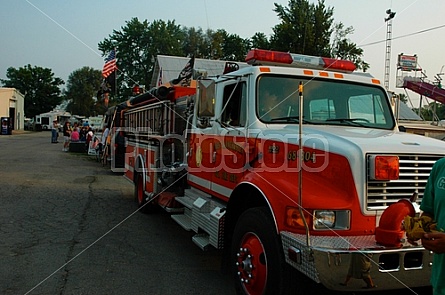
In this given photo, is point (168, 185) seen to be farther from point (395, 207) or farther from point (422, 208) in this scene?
point (422, 208)

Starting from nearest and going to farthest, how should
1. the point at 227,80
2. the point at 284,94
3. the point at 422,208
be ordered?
1. the point at 422,208
2. the point at 284,94
3. the point at 227,80

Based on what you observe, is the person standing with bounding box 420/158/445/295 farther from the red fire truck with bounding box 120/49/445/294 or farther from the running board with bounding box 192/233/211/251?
the running board with bounding box 192/233/211/251

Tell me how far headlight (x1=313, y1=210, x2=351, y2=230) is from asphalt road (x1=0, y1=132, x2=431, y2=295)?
496 millimetres

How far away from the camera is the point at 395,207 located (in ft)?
11.1

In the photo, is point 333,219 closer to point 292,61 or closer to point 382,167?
point 382,167

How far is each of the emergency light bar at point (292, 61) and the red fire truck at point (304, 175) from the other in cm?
1

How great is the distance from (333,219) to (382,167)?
0.60 metres

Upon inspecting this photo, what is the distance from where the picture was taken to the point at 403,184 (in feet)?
12.5

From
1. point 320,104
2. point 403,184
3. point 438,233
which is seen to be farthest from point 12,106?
point 438,233

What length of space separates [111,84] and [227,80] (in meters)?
17.3

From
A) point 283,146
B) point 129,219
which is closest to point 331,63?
point 283,146

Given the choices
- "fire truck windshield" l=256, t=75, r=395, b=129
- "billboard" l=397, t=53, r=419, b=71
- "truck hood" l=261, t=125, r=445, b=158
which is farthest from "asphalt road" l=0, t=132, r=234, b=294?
"billboard" l=397, t=53, r=419, b=71

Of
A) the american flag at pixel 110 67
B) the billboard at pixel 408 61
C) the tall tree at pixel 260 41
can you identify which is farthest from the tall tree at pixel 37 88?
the american flag at pixel 110 67

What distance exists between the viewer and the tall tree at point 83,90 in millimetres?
88438
